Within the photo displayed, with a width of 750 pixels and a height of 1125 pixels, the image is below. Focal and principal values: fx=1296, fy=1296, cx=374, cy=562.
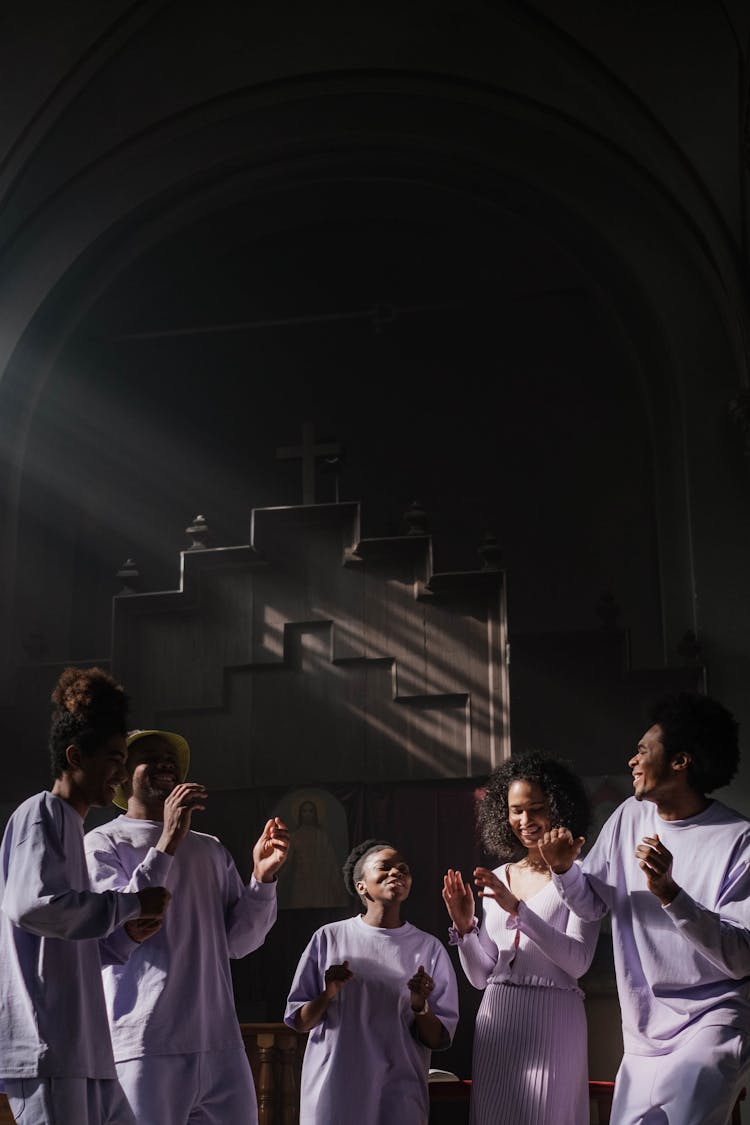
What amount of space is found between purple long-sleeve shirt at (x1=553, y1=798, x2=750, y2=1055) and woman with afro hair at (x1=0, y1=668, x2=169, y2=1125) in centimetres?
160

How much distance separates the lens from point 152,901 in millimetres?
4039

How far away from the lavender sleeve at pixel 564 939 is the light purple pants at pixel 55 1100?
1820 millimetres

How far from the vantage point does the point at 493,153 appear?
473 inches

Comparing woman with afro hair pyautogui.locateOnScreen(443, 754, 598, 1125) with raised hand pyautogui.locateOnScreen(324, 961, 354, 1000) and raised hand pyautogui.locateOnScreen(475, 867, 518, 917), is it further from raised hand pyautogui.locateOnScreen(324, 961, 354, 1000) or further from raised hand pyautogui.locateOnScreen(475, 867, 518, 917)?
raised hand pyautogui.locateOnScreen(324, 961, 354, 1000)

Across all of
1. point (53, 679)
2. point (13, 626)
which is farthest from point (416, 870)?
point (13, 626)

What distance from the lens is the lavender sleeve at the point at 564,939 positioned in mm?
4969

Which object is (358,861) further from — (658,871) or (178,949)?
(658,871)

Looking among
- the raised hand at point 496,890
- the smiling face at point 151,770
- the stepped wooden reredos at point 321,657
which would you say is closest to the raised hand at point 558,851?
the raised hand at point 496,890

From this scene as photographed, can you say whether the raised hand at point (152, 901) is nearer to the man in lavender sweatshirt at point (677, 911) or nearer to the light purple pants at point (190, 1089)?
the light purple pants at point (190, 1089)

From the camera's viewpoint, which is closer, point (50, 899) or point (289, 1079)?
point (50, 899)

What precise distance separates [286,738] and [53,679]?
2.18 metres

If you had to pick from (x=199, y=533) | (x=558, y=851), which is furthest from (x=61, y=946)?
(x=199, y=533)

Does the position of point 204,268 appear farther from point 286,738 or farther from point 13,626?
point 286,738

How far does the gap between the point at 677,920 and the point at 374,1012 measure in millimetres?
1952
